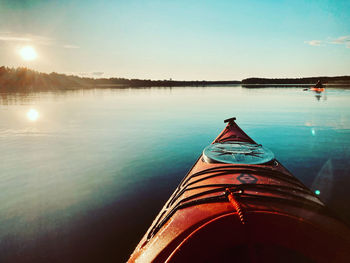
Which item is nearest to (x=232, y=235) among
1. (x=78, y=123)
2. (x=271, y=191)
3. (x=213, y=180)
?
(x=271, y=191)

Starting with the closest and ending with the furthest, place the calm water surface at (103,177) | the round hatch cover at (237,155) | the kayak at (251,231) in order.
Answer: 1. the kayak at (251,231)
2. the round hatch cover at (237,155)
3. the calm water surface at (103,177)

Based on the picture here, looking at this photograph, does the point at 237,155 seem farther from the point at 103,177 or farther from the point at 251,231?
the point at 103,177

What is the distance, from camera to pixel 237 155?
13.8 feet

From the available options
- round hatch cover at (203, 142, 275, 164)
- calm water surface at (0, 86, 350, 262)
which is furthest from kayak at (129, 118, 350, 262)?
calm water surface at (0, 86, 350, 262)

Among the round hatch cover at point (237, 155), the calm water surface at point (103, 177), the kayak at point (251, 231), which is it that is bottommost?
the calm water surface at point (103, 177)

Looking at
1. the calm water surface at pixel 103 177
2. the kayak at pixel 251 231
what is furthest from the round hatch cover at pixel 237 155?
the calm water surface at pixel 103 177

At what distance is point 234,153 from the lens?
4328mm

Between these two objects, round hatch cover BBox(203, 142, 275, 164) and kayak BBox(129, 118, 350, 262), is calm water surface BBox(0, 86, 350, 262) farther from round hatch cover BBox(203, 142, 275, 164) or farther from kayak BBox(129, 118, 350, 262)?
kayak BBox(129, 118, 350, 262)

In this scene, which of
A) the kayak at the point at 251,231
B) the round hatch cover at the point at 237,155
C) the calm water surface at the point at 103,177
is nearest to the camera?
the kayak at the point at 251,231

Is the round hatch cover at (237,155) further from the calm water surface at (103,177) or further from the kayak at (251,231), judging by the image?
the calm water surface at (103,177)

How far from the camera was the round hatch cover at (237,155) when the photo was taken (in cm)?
391

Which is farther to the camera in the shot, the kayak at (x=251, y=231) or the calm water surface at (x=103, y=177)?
the calm water surface at (x=103, y=177)

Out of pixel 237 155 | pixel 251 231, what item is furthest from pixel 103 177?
pixel 251 231

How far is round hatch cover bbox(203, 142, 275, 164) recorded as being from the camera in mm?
3908
